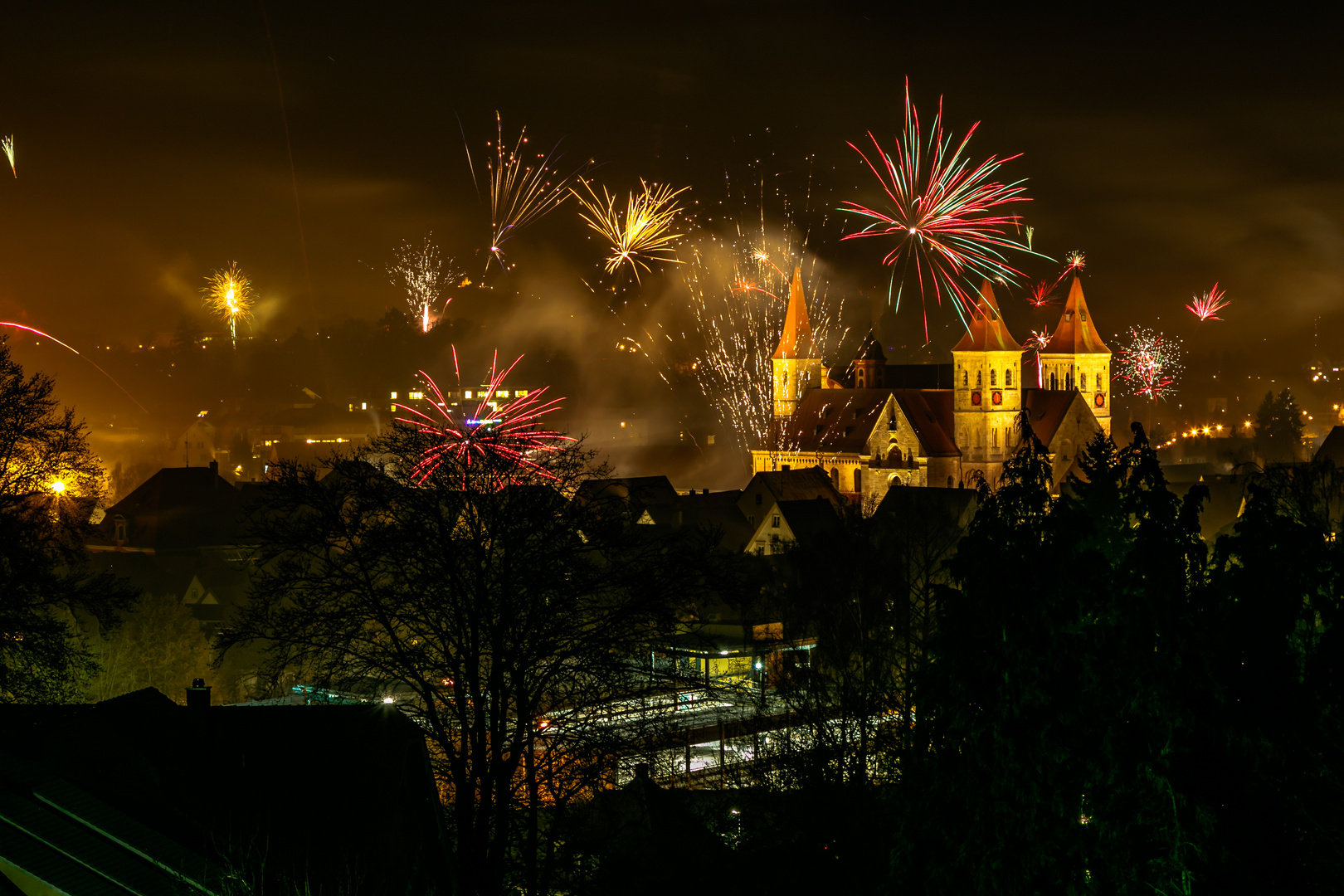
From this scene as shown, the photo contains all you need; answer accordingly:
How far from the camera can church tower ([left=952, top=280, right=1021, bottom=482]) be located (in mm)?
77125

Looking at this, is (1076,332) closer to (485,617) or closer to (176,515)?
(176,515)

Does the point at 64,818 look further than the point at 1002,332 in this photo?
No

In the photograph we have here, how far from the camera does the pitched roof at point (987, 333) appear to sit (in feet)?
253

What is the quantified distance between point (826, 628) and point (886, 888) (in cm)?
1673

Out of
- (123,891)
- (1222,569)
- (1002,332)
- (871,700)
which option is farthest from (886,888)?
(1002,332)

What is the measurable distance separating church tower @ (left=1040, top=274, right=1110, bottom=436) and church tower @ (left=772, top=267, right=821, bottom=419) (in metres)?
15.7

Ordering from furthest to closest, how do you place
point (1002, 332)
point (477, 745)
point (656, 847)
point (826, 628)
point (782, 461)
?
1. point (782, 461)
2. point (1002, 332)
3. point (826, 628)
4. point (656, 847)
5. point (477, 745)

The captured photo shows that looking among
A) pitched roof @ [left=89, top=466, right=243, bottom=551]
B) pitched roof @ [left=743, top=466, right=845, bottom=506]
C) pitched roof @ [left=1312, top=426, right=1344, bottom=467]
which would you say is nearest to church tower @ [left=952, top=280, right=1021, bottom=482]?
pitched roof @ [left=743, top=466, right=845, bottom=506]

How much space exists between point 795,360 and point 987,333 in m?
17.2

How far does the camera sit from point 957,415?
7850 centimetres

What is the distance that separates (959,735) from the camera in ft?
38.5

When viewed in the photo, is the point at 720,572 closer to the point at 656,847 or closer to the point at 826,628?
the point at 656,847

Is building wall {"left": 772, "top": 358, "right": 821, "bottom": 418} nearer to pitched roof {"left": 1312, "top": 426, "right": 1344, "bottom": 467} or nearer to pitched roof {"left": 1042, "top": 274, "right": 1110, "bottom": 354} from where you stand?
pitched roof {"left": 1042, "top": 274, "right": 1110, "bottom": 354}

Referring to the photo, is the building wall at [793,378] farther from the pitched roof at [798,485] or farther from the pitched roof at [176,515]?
the pitched roof at [176,515]
